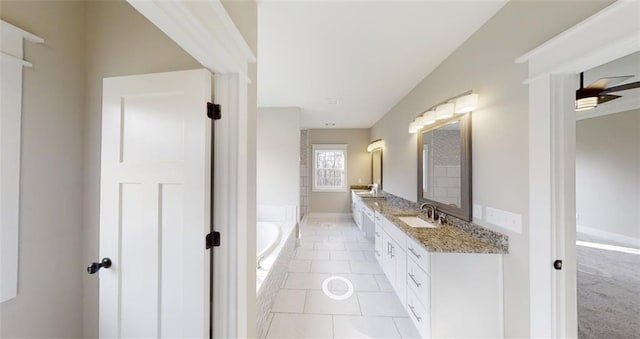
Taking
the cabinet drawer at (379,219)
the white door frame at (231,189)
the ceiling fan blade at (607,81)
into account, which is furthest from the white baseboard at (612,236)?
the white door frame at (231,189)

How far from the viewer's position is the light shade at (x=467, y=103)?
1.85 m

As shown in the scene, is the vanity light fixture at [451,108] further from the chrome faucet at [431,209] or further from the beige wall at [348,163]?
the beige wall at [348,163]

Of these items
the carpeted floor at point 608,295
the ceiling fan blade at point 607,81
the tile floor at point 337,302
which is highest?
the ceiling fan blade at point 607,81

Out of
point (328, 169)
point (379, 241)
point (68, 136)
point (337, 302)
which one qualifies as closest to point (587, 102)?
point (379, 241)

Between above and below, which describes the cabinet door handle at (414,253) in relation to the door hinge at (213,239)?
below

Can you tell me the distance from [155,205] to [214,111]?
0.60 meters

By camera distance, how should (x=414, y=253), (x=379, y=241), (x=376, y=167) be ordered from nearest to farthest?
1. (x=414, y=253)
2. (x=379, y=241)
3. (x=376, y=167)

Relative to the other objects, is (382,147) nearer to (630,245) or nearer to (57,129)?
(630,245)

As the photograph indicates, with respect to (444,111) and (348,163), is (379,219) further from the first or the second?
(348,163)

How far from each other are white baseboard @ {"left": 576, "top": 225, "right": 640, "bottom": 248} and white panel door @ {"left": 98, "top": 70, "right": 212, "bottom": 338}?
651 centimetres

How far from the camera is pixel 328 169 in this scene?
634cm

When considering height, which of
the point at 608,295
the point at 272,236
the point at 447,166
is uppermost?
the point at 447,166

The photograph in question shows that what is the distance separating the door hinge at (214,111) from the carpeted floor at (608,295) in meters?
3.21

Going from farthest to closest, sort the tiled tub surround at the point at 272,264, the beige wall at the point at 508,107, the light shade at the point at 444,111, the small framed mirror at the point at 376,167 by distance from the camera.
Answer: the small framed mirror at the point at 376,167, the light shade at the point at 444,111, the tiled tub surround at the point at 272,264, the beige wall at the point at 508,107
